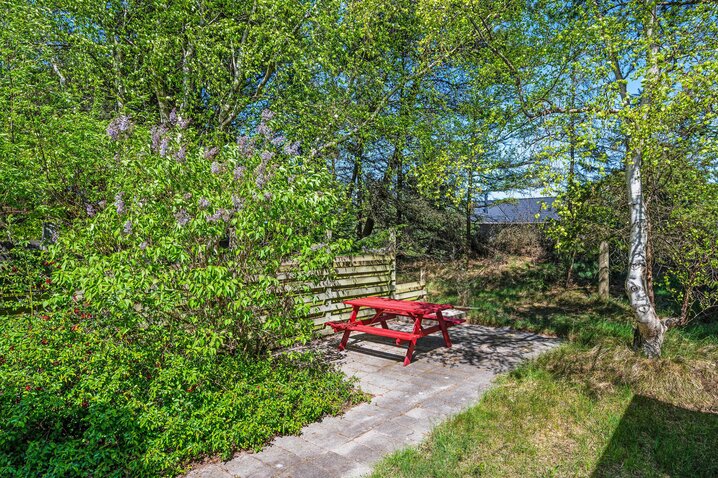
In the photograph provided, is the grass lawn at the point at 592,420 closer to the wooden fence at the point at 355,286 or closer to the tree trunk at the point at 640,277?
the tree trunk at the point at 640,277

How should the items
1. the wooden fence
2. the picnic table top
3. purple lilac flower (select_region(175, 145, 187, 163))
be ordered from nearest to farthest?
purple lilac flower (select_region(175, 145, 187, 163)) < the picnic table top < the wooden fence

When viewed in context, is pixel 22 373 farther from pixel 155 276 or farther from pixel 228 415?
pixel 228 415

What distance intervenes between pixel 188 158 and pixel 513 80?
5.03 meters

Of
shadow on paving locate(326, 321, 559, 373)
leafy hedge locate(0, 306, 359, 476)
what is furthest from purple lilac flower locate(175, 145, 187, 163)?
shadow on paving locate(326, 321, 559, 373)

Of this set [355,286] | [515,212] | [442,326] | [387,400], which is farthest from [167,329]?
[515,212]

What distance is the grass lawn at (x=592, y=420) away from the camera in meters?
3.37

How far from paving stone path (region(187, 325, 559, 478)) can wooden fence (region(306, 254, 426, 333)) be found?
57 cm

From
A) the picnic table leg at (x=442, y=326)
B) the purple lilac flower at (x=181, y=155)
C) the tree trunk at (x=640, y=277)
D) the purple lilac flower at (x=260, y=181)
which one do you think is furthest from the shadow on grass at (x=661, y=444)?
the purple lilac flower at (x=181, y=155)

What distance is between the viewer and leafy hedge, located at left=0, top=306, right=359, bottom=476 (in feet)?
9.93

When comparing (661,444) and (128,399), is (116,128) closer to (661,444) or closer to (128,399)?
(128,399)

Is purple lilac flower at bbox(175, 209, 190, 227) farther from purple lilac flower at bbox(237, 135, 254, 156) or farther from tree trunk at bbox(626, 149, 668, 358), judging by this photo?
tree trunk at bbox(626, 149, 668, 358)

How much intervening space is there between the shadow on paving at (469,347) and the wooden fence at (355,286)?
1.68 feet

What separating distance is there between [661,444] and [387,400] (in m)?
2.61

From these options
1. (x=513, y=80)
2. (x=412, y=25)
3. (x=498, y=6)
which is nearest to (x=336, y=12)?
(x=412, y=25)
